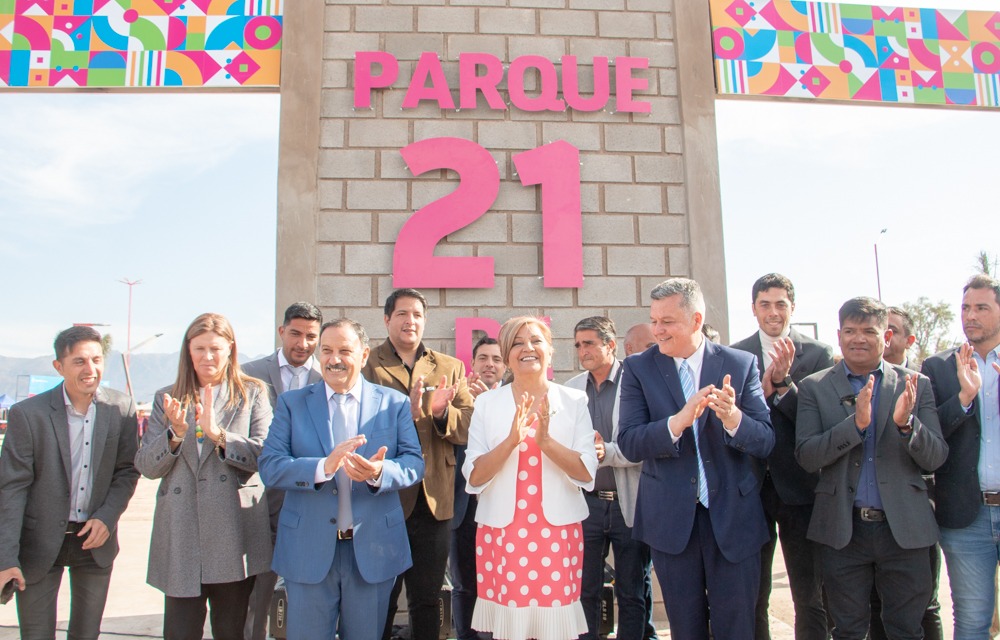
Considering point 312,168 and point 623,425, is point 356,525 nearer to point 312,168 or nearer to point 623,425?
point 623,425

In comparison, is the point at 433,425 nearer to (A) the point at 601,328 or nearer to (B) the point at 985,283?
(A) the point at 601,328

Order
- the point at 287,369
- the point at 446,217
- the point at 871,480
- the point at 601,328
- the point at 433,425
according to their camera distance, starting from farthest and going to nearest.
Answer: the point at 446,217 < the point at 287,369 < the point at 601,328 < the point at 433,425 < the point at 871,480

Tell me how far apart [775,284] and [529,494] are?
172cm

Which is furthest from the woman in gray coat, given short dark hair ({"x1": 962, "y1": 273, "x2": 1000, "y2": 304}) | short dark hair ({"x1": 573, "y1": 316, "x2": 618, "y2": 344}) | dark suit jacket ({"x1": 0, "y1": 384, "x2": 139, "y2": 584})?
short dark hair ({"x1": 962, "y1": 273, "x2": 1000, "y2": 304})

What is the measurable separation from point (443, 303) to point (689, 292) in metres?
2.53

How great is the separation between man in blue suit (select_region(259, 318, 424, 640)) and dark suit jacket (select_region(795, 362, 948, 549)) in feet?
5.58

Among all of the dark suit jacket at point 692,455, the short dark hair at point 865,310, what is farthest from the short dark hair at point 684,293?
the short dark hair at point 865,310

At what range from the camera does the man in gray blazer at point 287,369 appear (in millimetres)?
3947

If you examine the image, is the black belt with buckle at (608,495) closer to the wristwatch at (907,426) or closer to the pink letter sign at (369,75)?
the wristwatch at (907,426)

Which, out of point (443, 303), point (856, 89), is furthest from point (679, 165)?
point (443, 303)

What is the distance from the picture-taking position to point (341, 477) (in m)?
2.89

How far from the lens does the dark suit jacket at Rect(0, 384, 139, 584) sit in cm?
307

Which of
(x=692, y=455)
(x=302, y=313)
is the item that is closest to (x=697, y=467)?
(x=692, y=455)

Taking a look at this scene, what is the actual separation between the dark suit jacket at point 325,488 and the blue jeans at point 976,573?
239cm
